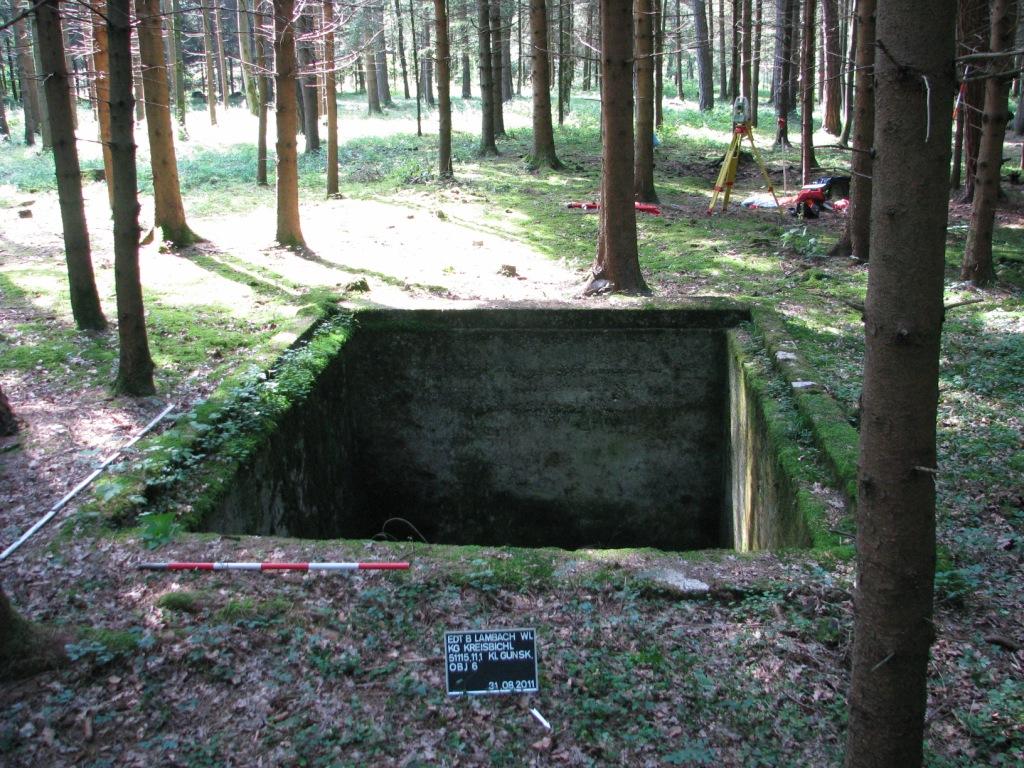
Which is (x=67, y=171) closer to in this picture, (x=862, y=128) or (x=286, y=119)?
(x=286, y=119)

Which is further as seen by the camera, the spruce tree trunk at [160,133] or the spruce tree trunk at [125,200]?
the spruce tree trunk at [160,133]

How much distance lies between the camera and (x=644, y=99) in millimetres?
15891

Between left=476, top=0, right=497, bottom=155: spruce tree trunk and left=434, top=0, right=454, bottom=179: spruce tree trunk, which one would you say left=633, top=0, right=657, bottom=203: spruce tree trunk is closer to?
left=434, top=0, right=454, bottom=179: spruce tree trunk

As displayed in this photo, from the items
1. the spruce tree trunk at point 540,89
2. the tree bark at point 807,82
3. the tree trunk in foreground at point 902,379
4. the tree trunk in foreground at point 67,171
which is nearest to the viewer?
the tree trunk in foreground at point 902,379

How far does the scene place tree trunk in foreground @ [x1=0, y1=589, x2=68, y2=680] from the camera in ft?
13.4

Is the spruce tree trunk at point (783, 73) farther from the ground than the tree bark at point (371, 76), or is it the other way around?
the tree bark at point (371, 76)

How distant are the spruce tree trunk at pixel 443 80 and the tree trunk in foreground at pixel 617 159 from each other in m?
9.72

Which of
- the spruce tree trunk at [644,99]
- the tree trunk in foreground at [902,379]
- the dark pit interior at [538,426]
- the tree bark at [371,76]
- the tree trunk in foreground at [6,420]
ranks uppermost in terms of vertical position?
the tree bark at [371,76]

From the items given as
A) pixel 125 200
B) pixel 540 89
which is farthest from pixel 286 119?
pixel 540 89

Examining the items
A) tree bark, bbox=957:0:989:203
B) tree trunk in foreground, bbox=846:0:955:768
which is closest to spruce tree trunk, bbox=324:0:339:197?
tree bark, bbox=957:0:989:203

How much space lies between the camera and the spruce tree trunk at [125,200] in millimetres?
6949

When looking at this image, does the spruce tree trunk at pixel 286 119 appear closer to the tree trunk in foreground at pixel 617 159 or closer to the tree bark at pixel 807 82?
the tree trunk in foreground at pixel 617 159

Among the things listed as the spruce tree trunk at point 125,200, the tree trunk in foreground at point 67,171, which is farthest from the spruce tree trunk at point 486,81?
the spruce tree trunk at point 125,200

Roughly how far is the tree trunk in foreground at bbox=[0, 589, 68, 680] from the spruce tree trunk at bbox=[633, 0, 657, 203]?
10804 mm
